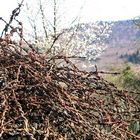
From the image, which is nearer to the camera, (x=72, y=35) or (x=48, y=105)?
(x=48, y=105)

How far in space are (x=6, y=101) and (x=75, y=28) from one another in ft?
106

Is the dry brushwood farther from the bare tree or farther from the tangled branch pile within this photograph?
the bare tree

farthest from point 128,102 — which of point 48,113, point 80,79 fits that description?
point 48,113

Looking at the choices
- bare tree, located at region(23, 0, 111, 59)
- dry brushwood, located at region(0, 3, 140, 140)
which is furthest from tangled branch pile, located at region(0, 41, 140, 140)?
bare tree, located at region(23, 0, 111, 59)

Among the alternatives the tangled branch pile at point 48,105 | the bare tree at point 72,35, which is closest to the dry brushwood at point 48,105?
the tangled branch pile at point 48,105

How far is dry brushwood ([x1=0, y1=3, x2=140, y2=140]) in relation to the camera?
2283 millimetres

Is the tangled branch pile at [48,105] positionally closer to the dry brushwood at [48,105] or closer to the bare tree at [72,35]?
the dry brushwood at [48,105]

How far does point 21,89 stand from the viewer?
2.40 meters

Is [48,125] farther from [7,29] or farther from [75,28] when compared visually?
[75,28]

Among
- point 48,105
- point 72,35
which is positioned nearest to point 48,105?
point 48,105

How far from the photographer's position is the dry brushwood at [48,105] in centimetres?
228

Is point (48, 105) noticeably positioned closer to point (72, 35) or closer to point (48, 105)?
point (48, 105)

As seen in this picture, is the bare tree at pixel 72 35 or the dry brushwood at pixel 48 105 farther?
the bare tree at pixel 72 35

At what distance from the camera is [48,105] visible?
7.66 ft
